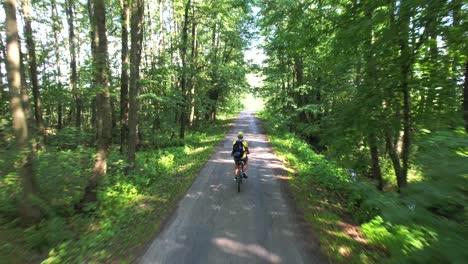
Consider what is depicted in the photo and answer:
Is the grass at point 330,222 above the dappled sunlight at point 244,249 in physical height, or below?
above

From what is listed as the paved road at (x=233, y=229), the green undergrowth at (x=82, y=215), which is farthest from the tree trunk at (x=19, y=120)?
the paved road at (x=233, y=229)


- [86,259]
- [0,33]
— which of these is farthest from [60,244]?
[0,33]

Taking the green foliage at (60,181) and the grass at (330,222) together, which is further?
the green foliage at (60,181)

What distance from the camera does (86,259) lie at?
16.0 feet

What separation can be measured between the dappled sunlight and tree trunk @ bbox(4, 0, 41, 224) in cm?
429

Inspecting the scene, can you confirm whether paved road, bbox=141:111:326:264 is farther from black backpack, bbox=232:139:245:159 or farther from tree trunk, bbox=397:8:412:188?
tree trunk, bbox=397:8:412:188

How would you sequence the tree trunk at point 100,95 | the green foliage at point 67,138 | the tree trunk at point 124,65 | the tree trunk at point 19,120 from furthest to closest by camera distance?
the green foliage at point 67,138
the tree trunk at point 124,65
the tree trunk at point 100,95
the tree trunk at point 19,120

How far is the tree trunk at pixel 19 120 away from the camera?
559 centimetres

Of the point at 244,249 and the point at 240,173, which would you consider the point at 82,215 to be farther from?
the point at 240,173

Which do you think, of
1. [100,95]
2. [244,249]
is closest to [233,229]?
[244,249]

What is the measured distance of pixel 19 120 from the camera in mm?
5660

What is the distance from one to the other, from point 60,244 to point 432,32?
8054 millimetres

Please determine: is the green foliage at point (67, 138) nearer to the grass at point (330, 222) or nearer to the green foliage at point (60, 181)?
the green foliage at point (60, 181)

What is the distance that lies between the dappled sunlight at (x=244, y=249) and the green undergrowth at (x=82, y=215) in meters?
1.65
